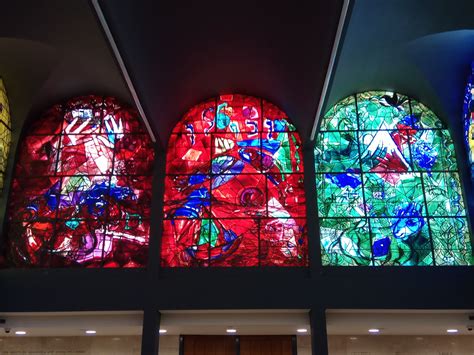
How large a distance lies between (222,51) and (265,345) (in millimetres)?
7136

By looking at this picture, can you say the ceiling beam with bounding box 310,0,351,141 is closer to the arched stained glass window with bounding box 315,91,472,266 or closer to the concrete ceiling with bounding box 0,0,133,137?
the arched stained glass window with bounding box 315,91,472,266

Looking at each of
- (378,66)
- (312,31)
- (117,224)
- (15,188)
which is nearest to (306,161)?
(378,66)

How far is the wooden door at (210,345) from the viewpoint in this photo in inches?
500

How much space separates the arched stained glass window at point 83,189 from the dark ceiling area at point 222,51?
138 centimetres

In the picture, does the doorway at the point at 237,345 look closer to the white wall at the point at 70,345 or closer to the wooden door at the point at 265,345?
the wooden door at the point at 265,345

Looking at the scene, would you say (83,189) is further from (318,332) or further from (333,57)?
(333,57)

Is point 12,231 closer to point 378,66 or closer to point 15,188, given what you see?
point 15,188

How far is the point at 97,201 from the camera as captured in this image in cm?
1260

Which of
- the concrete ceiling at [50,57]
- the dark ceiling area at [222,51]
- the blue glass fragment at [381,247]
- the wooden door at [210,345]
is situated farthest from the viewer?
the wooden door at [210,345]

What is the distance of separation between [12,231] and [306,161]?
7.21m

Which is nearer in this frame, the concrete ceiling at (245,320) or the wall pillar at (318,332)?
the wall pillar at (318,332)

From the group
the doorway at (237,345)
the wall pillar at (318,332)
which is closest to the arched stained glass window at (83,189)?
the doorway at (237,345)

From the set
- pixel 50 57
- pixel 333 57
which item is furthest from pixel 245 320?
pixel 50 57

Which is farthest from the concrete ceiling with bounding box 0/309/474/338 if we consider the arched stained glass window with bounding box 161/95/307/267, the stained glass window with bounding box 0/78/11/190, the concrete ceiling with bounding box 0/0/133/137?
the concrete ceiling with bounding box 0/0/133/137
